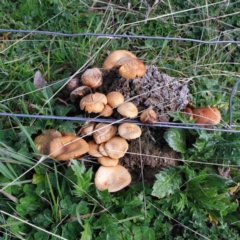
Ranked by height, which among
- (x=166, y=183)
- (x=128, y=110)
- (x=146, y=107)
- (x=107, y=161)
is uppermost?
(x=128, y=110)

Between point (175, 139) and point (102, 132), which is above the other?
point (102, 132)

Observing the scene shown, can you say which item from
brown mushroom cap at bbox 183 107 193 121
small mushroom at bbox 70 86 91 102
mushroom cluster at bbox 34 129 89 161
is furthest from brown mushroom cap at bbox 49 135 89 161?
brown mushroom cap at bbox 183 107 193 121

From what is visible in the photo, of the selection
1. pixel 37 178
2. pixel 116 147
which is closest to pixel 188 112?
pixel 116 147

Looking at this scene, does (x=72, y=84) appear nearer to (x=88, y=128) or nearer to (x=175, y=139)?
(x=88, y=128)

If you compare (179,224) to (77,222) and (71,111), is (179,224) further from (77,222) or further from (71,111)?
(71,111)

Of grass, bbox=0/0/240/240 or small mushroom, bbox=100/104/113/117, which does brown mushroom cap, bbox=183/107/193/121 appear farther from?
small mushroom, bbox=100/104/113/117
